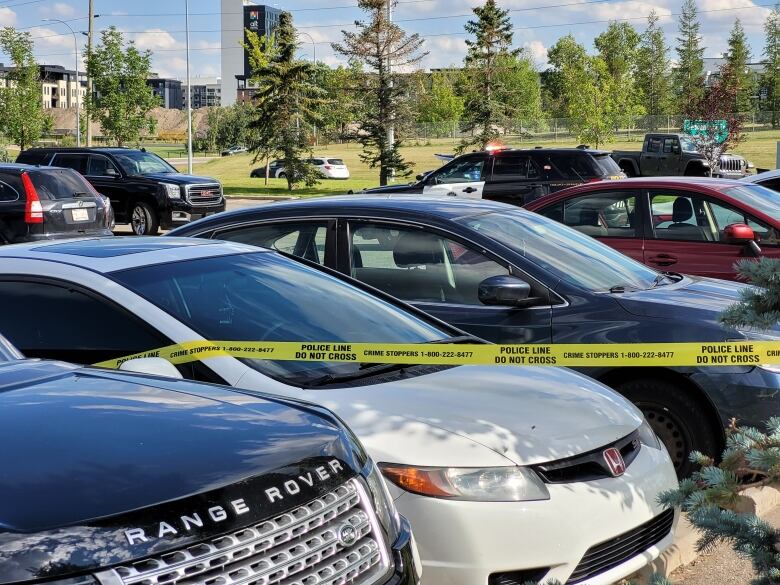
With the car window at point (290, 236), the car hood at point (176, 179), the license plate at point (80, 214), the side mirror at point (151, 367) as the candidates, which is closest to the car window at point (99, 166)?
the car hood at point (176, 179)

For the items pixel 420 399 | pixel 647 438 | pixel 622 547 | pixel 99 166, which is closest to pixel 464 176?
pixel 99 166

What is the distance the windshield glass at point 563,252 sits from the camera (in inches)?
241

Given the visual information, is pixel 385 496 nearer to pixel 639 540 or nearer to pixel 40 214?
pixel 639 540

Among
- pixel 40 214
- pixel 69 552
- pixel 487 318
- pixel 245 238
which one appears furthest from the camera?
pixel 40 214

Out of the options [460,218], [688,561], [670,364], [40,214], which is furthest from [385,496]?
[40,214]

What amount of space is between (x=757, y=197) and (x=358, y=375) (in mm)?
6107

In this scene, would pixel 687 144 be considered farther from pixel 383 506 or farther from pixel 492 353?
pixel 383 506

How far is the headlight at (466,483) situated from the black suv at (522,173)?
645 inches

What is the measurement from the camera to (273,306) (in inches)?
191

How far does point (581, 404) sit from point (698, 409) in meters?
1.54

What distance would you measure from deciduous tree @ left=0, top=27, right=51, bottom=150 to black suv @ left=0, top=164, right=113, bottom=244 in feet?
108

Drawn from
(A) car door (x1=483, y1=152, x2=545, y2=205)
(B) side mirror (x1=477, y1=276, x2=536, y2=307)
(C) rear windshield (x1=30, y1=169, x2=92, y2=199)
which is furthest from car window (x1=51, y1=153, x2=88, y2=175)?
(B) side mirror (x1=477, y1=276, x2=536, y2=307)

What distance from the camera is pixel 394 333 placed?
4922 millimetres

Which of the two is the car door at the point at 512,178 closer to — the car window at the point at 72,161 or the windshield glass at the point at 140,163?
the windshield glass at the point at 140,163
